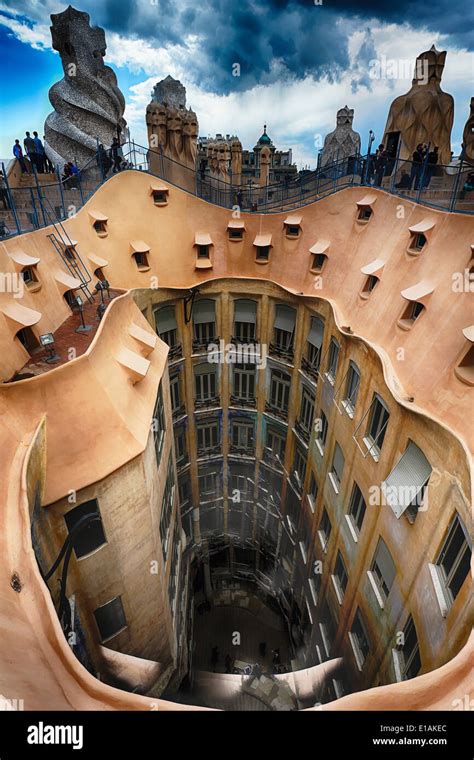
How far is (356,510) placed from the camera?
1639cm

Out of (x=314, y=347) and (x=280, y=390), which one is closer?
(x=314, y=347)

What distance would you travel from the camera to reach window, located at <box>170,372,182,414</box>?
26.1 metres

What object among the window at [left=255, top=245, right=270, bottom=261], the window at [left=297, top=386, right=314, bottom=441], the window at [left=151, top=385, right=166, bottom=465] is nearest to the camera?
the window at [left=151, top=385, right=166, bottom=465]

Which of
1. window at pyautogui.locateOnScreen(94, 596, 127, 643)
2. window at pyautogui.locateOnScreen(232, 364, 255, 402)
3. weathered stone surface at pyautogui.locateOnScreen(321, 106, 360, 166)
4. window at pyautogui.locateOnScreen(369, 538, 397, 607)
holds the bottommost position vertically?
window at pyautogui.locateOnScreen(94, 596, 127, 643)

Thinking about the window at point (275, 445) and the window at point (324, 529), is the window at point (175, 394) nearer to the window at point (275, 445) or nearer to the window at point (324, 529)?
the window at point (275, 445)

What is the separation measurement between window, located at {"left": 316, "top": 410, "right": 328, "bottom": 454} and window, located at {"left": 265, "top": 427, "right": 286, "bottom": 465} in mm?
5864

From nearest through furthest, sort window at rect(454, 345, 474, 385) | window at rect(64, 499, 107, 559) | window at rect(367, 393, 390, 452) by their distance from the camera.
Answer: window at rect(454, 345, 474, 385)
window at rect(64, 499, 107, 559)
window at rect(367, 393, 390, 452)

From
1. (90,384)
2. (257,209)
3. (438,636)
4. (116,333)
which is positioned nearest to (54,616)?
(90,384)

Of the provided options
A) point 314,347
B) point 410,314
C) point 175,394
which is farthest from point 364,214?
point 175,394

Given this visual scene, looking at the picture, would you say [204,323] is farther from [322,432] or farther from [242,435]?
[322,432]

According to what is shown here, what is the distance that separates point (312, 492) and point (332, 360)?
853 centimetres

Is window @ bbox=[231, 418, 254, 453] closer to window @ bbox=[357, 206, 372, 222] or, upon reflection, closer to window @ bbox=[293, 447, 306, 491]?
window @ bbox=[293, 447, 306, 491]

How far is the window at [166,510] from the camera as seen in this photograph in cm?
1731

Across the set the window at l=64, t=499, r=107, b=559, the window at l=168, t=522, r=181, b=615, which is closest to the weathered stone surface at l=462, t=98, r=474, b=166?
the window at l=64, t=499, r=107, b=559
